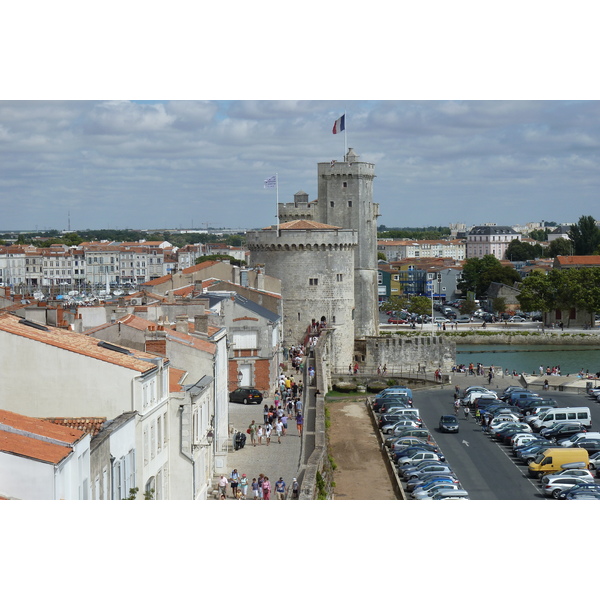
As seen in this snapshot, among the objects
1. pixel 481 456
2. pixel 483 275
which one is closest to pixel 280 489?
pixel 481 456

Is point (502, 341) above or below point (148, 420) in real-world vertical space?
below

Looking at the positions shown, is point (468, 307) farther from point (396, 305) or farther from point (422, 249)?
point (422, 249)

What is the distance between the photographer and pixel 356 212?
1939 inches

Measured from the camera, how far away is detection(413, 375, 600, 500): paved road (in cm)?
2394

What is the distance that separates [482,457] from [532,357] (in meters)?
32.9

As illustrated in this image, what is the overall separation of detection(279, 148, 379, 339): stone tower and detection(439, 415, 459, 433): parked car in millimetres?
17079

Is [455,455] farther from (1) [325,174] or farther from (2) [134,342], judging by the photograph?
(1) [325,174]

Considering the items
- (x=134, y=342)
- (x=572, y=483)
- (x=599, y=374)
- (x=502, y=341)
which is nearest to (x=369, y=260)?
(x=599, y=374)

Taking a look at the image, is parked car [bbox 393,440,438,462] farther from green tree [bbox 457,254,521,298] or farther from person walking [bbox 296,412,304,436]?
green tree [bbox 457,254,521,298]

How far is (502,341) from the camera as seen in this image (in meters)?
66.3

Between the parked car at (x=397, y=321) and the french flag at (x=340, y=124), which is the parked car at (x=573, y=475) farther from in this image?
the parked car at (x=397, y=321)

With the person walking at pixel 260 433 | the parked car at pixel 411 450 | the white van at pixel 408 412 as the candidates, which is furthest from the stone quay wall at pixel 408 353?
the person walking at pixel 260 433

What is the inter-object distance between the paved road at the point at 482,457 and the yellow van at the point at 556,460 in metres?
0.32

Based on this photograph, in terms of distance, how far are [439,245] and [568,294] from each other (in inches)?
3891
